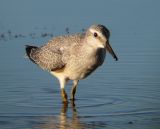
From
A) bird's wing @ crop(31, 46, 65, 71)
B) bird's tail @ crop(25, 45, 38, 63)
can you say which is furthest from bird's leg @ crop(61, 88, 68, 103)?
bird's tail @ crop(25, 45, 38, 63)

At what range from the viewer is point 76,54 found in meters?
13.3

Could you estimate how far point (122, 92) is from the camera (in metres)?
14.1

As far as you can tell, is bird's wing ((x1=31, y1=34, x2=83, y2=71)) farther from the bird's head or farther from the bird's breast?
the bird's head

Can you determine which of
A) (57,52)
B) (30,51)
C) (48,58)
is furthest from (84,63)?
(30,51)

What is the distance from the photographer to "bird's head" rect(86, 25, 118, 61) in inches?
499

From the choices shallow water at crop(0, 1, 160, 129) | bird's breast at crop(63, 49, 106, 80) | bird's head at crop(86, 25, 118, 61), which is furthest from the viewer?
bird's breast at crop(63, 49, 106, 80)

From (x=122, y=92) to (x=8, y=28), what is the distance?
9651mm

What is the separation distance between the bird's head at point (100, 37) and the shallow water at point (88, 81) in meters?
1.02

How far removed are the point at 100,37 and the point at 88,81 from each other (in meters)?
2.85

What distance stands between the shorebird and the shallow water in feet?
1.64

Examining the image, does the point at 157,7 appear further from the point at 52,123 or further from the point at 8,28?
the point at 52,123

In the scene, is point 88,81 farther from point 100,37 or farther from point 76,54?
point 100,37

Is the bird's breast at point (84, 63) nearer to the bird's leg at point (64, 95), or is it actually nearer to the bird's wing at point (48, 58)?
the bird's wing at point (48, 58)

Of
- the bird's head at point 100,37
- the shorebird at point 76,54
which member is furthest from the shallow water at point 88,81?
the bird's head at point 100,37
